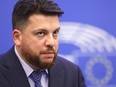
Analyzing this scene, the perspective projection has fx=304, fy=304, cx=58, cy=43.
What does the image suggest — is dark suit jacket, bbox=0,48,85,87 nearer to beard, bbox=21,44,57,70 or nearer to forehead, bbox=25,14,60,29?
beard, bbox=21,44,57,70

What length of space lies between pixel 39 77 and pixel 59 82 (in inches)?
→ 3.8

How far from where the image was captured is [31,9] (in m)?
1.11

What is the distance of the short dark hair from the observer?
3.65ft

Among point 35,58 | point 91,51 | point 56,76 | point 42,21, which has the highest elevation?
point 42,21

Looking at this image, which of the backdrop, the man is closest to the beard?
the man

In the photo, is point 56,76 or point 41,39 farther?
point 56,76

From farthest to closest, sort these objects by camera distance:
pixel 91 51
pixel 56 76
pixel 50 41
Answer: pixel 91 51
pixel 56 76
pixel 50 41

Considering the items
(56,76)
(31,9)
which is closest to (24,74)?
(56,76)

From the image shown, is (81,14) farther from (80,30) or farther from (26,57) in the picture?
(26,57)

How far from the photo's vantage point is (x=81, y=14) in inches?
78.1

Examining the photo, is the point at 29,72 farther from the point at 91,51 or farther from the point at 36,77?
→ the point at 91,51

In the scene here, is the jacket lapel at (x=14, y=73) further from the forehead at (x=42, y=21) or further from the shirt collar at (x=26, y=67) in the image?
the forehead at (x=42, y=21)

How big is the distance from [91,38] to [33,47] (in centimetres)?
94

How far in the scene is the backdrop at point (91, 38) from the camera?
196 cm
